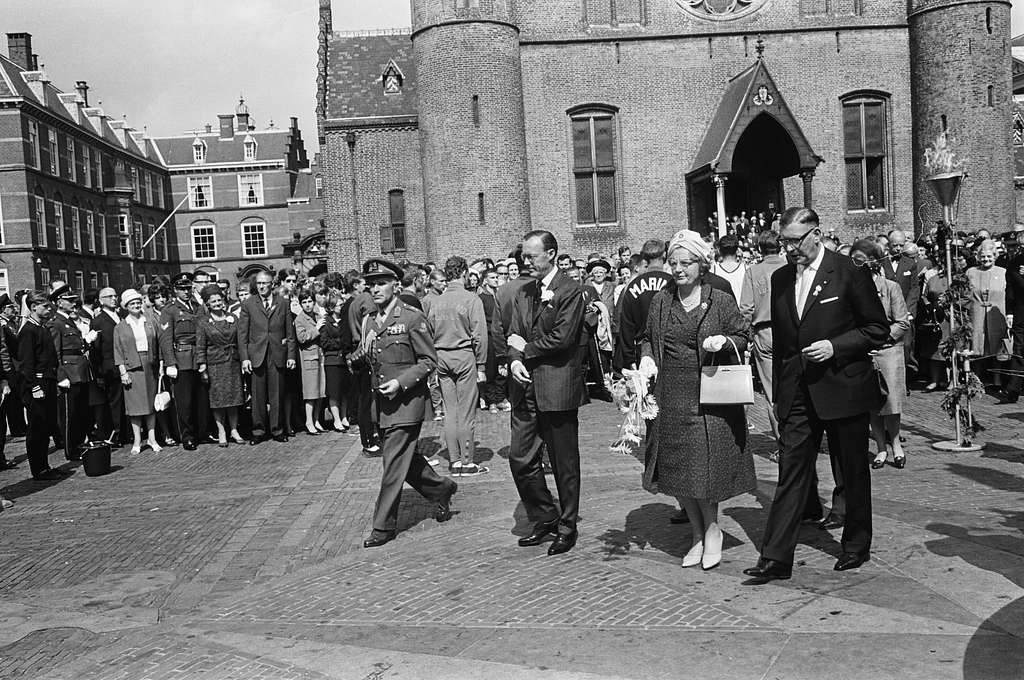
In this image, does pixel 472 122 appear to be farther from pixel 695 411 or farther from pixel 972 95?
pixel 695 411

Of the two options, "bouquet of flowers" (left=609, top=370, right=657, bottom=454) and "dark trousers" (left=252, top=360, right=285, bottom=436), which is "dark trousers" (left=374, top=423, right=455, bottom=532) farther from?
"dark trousers" (left=252, top=360, right=285, bottom=436)

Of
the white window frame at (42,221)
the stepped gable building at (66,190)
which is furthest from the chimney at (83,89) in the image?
the white window frame at (42,221)

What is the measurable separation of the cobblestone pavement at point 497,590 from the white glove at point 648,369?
1244 mm

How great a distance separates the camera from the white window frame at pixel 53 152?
5125cm

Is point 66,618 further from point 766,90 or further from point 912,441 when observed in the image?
point 766,90

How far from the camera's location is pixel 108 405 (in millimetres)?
12656

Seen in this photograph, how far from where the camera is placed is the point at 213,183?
78938 millimetres

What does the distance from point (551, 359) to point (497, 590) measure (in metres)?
1.65

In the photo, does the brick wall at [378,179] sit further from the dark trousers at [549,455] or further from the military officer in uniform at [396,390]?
the dark trousers at [549,455]

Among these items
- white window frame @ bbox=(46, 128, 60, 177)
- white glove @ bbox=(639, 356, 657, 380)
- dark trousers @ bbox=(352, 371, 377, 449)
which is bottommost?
dark trousers @ bbox=(352, 371, 377, 449)

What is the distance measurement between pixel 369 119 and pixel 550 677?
85.7 feet

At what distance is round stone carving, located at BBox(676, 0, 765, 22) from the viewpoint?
26666mm

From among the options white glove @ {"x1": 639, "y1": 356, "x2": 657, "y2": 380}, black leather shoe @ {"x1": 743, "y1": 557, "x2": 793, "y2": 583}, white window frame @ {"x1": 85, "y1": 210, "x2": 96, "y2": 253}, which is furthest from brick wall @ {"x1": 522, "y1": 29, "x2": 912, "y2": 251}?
white window frame @ {"x1": 85, "y1": 210, "x2": 96, "y2": 253}

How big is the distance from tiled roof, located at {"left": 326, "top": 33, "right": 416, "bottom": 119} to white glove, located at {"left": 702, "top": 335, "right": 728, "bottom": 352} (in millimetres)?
24600
